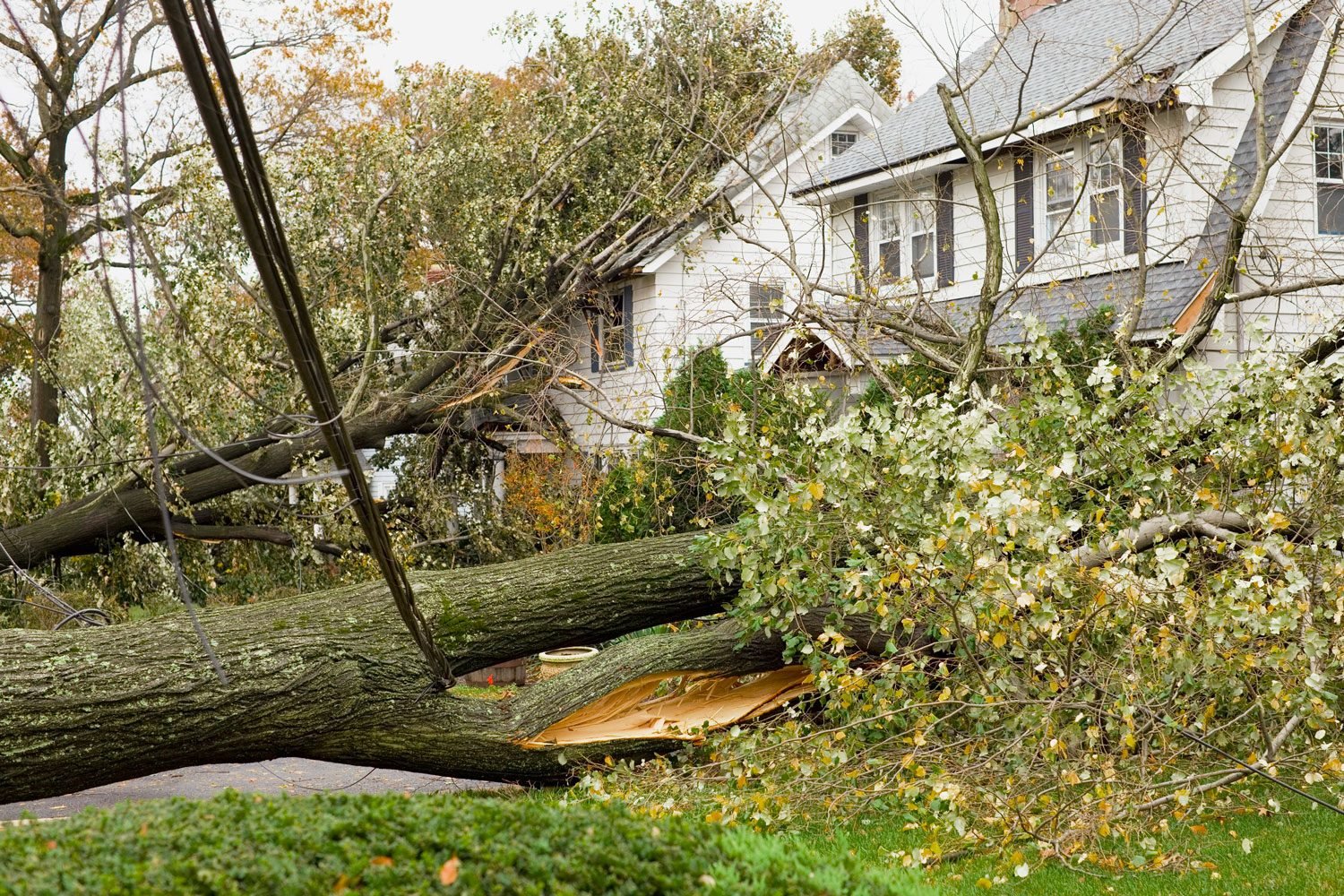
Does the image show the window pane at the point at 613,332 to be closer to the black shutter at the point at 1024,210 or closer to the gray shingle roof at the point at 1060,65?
the gray shingle roof at the point at 1060,65

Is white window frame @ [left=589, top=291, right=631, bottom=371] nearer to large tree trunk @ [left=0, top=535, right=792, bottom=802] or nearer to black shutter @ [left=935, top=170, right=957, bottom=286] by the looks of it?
black shutter @ [left=935, top=170, right=957, bottom=286]

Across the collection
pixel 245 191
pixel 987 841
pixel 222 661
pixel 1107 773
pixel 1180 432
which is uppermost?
pixel 245 191

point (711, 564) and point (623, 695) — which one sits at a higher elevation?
point (711, 564)

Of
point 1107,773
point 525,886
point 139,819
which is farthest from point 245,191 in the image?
point 1107,773

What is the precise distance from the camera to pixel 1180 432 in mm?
7012

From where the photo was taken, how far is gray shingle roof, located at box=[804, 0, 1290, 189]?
477 inches

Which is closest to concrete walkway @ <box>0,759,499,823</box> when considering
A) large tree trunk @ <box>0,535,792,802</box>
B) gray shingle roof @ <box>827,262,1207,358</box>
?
large tree trunk @ <box>0,535,792,802</box>

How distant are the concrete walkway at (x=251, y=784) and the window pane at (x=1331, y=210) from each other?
1035 centimetres

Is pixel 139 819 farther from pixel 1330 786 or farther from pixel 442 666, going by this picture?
pixel 1330 786

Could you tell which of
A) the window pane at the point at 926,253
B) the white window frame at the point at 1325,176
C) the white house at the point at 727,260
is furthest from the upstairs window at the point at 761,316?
the white window frame at the point at 1325,176

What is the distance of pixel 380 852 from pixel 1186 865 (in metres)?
4.03

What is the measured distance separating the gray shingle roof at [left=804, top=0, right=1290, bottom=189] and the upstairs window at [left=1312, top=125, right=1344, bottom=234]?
158 centimetres

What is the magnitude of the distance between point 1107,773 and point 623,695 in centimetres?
369

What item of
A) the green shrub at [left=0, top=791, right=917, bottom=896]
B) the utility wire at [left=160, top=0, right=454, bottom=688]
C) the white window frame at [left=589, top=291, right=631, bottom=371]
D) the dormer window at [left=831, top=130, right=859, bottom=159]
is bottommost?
the green shrub at [left=0, top=791, right=917, bottom=896]
